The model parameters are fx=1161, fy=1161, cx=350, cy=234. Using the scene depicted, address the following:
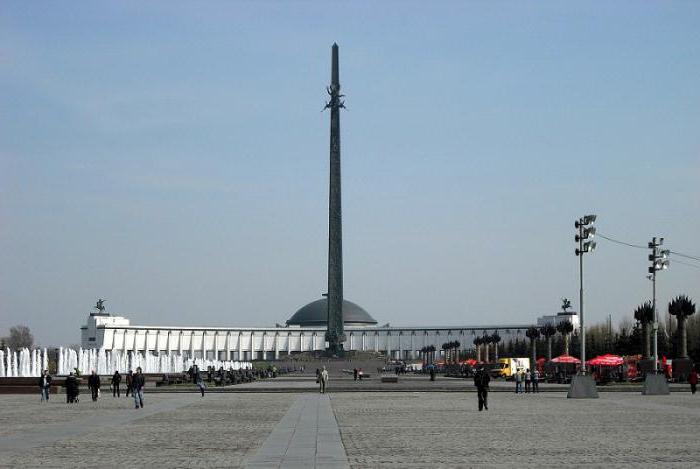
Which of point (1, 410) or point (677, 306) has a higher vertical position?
point (677, 306)

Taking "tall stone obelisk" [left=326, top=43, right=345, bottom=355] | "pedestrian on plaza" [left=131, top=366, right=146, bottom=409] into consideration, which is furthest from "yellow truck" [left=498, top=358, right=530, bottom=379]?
"pedestrian on plaza" [left=131, top=366, right=146, bottom=409]

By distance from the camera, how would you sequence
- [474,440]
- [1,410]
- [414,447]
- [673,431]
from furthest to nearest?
[1,410] < [673,431] < [474,440] < [414,447]

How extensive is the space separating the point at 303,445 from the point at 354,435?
3036 mm

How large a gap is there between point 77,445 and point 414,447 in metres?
7.10

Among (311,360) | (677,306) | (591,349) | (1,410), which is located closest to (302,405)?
(1,410)

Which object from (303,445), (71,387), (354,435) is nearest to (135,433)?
(354,435)

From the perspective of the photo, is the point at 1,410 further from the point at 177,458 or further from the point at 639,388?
the point at 639,388

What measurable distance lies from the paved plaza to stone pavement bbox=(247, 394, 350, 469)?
0.03m

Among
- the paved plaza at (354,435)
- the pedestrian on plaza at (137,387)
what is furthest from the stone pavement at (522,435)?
the pedestrian on plaza at (137,387)

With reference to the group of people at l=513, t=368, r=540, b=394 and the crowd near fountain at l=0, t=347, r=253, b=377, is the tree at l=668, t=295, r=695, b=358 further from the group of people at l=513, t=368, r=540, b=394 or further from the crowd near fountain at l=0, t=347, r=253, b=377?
the crowd near fountain at l=0, t=347, r=253, b=377

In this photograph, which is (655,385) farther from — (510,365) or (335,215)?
(335,215)

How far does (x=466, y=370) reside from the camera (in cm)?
Answer: 11112

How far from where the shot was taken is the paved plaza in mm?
20484

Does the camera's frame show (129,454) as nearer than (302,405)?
Yes
